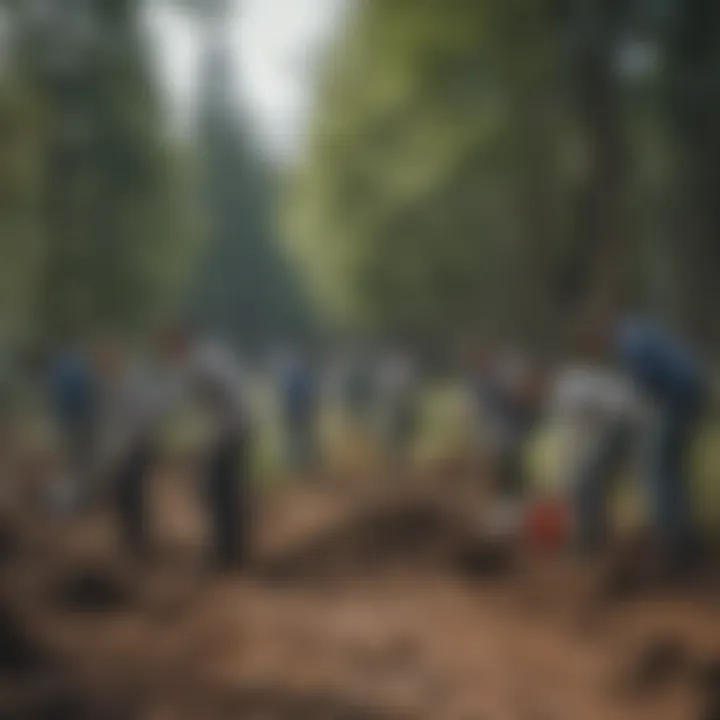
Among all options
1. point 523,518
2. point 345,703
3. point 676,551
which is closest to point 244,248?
point 523,518

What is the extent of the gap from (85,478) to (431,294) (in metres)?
1.05

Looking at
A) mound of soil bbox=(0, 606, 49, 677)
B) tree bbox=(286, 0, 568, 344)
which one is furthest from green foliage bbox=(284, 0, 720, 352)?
mound of soil bbox=(0, 606, 49, 677)

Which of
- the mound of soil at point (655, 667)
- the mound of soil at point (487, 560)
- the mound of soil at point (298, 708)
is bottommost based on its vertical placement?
the mound of soil at point (298, 708)

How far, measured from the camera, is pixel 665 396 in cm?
265

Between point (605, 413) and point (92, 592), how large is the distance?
55.0 inches

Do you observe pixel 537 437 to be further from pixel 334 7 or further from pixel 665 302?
pixel 334 7

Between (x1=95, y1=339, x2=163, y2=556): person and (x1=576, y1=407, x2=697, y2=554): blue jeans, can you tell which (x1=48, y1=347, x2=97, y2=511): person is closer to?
(x1=95, y1=339, x2=163, y2=556): person

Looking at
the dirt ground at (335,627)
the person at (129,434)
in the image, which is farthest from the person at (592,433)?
the person at (129,434)

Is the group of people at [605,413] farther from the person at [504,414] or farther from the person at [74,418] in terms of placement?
the person at [74,418]

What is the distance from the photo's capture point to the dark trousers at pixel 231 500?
266 centimetres

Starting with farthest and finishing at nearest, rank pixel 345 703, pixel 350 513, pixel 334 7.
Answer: pixel 350 513 → pixel 334 7 → pixel 345 703

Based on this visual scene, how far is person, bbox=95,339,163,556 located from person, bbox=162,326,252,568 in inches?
4.8

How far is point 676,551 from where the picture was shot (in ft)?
8.63

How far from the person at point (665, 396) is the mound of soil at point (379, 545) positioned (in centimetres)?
54
